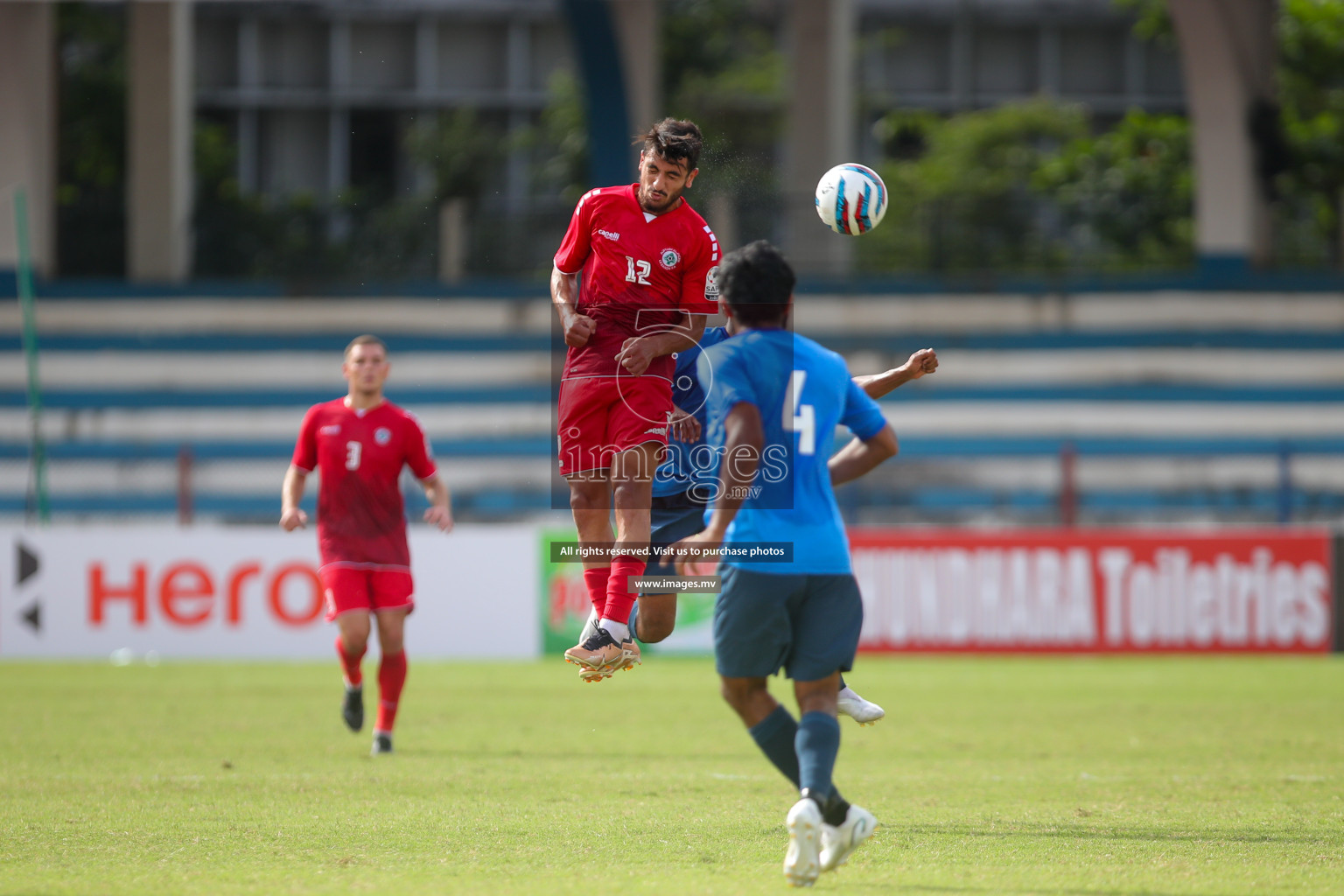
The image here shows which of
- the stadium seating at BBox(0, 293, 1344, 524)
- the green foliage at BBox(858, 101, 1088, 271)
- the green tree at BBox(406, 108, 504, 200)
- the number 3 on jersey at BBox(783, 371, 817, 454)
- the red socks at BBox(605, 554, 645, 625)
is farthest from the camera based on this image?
the green tree at BBox(406, 108, 504, 200)

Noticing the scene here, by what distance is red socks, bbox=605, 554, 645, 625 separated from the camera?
296 inches

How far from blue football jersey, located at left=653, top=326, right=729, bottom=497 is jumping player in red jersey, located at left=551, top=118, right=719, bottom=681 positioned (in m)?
0.25

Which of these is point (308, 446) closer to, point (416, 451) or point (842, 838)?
point (416, 451)

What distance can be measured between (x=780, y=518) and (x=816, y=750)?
2.58 feet

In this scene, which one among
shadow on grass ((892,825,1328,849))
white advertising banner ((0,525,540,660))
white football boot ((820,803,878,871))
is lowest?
white advertising banner ((0,525,540,660))

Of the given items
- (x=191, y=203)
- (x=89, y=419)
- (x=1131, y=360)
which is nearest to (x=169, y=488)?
(x=89, y=419)

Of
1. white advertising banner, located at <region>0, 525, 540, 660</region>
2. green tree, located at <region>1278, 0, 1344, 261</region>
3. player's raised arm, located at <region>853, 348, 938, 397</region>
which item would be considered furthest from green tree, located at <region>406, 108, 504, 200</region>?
player's raised arm, located at <region>853, 348, 938, 397</region>

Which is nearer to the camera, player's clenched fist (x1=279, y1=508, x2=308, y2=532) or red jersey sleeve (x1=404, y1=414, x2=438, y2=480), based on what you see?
player's clenched fist (x1=279, y1=508, x2=308, y2=532)

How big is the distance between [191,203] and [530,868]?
23.4 m

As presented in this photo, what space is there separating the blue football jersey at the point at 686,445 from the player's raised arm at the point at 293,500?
246 centimetres

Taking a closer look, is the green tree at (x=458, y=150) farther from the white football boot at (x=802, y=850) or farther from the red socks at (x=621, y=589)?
the white football boot at (x=802, y=850)

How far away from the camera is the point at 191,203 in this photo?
27.3 meters

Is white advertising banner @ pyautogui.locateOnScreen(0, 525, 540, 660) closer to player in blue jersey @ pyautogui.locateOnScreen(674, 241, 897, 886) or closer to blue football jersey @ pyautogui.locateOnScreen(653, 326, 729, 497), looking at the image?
blue football jersey @ pyautogui.locateOnScreen(653, 326, 729, 497)

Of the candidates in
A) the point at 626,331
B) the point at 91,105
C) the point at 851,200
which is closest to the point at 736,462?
the point at 626,331
